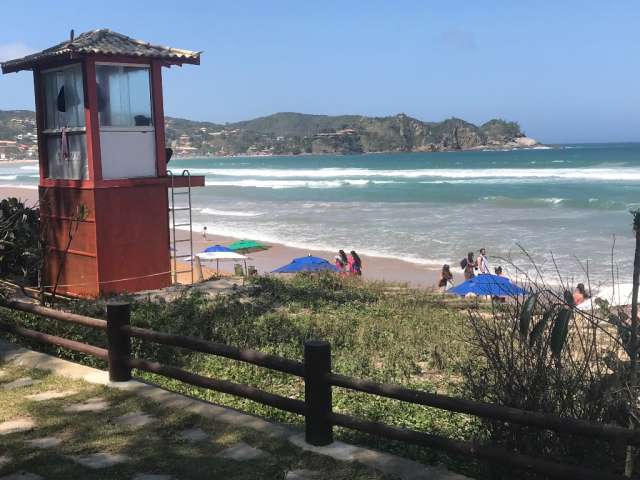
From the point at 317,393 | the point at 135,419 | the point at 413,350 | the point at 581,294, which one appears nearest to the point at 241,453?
the point at 317,393

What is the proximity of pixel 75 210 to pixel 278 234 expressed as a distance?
1807 centimetres

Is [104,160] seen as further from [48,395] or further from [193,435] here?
[193,435]

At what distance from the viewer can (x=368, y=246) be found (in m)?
26.0

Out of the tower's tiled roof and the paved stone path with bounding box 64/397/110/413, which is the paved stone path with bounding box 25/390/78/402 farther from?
the tower's tiled roof

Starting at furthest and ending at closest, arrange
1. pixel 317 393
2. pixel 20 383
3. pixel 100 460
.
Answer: pixel 20 383
pixel 317 393
pixel 100 460

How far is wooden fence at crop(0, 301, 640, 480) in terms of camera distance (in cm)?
353

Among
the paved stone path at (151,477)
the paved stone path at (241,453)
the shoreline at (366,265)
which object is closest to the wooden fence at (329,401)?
the paved stone path at (241,453)

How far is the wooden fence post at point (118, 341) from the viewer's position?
5.95 m

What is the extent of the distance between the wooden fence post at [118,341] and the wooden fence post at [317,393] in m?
2.10

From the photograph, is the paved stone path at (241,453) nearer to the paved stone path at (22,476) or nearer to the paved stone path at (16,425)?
the paved stone path at (22,476)

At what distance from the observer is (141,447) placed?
461 cm

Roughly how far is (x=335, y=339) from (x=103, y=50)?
20.5 feet

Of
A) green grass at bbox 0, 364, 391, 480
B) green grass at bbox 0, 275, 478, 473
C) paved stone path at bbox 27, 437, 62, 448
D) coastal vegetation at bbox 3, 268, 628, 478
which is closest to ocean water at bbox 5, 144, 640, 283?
green grass at bbox 0, 275, 478, 473

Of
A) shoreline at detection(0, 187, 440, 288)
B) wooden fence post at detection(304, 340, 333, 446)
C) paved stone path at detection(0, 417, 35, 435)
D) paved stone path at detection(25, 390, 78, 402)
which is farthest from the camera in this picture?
shoreline at detection(0, 187, 440, 288)
